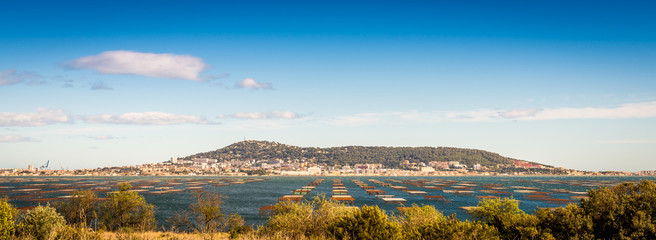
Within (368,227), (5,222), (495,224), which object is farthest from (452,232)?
(5,222)

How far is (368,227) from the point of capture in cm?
2847

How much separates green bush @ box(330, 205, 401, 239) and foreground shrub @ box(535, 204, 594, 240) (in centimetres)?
1282

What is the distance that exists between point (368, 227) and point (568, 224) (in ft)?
50.9

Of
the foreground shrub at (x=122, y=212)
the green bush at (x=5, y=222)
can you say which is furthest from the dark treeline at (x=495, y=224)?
the foreground shrub at (x=122, y=212)

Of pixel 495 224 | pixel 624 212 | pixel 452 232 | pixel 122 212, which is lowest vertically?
pixel 122 212

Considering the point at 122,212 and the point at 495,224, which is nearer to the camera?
the point at 495,224

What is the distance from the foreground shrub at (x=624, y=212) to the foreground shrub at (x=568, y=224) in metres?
0.87

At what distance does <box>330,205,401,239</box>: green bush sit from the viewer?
2817 cm

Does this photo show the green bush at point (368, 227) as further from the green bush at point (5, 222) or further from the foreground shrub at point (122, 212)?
the foreground shrub at point (122, 212)

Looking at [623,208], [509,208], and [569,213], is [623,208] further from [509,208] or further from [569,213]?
[509,208]

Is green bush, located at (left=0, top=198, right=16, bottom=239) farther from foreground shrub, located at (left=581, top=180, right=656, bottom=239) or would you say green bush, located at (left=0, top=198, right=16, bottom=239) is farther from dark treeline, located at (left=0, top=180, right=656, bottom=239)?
foreground shrub, located at (left=581, top=180, right=656, bottom=239)

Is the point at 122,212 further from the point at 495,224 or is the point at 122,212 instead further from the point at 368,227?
the point at 495,224

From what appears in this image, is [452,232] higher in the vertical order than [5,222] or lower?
lower

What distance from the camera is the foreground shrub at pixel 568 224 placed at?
98.8 feet
